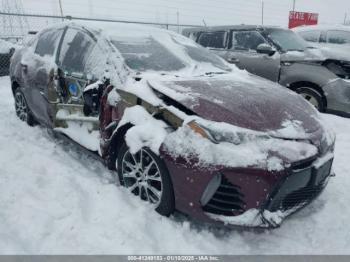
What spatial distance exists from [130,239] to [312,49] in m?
5.19

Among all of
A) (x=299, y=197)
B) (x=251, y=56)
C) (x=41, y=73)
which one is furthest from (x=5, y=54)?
(x=299, y=197)

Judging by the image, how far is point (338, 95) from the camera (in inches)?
220

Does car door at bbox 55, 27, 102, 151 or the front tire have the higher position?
car door at bbox 55, 27, 102, 151

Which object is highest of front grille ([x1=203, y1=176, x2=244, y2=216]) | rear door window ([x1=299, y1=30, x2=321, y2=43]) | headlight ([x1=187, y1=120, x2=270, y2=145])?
headlight ([x1=187, y1=120, x2=270, y2=145])

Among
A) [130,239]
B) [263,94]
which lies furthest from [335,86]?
[130,239]

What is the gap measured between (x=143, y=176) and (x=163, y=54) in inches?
55.3

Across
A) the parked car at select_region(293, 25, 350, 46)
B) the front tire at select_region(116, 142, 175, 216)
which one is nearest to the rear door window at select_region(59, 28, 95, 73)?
the front tire at select_region(116, 142, 175, 216)

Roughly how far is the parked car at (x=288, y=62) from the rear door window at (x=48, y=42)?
3424 millimetres

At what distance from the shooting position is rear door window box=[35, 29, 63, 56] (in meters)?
4.31

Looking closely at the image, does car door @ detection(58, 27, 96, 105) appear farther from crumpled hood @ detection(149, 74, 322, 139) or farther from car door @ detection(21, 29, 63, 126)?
crumpled hood @ detection(149, 74, 322, 139)

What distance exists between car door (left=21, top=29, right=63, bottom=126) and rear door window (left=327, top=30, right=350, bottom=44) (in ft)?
20.0

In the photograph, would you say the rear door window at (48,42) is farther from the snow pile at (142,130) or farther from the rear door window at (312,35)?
the rear door window at (312,35)

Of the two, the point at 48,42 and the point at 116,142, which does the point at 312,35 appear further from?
the point at 116,142

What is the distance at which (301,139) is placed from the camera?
268 cm
